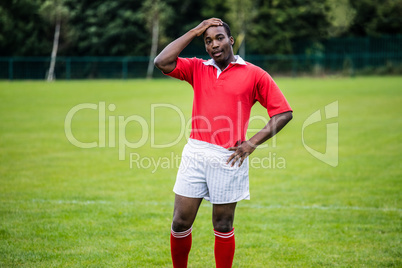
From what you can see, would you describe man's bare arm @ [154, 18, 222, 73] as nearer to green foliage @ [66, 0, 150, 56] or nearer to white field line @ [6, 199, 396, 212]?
white field line @ [6, 199, 396, 212]

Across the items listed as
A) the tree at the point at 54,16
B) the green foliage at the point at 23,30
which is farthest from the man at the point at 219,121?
the tree at the point at 54,16

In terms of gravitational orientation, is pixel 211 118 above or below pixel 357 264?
above

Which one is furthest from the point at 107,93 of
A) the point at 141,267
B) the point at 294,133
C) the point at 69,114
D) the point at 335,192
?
the point at 141,267

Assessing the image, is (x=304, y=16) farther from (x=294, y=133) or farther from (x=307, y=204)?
(x=307, y=204)

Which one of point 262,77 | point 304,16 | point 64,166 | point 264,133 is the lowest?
point 64,166

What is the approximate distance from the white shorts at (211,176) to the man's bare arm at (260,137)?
0.06 metres

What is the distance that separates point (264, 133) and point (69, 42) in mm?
43356

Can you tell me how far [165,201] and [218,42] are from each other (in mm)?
4047

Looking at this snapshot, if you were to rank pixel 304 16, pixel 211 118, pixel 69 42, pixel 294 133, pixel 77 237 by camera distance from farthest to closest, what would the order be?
pixel 304 16 < pixel 69 42 < pixel 294 133 < pixel 77 237 < pixel 211 118

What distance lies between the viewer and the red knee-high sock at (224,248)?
167 inches

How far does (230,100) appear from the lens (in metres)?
4.00

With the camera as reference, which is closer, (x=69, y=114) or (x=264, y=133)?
(x=264, y=133)

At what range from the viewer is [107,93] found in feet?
87.5

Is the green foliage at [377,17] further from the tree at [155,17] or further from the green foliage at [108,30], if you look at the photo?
the green foliage at [108,30]
